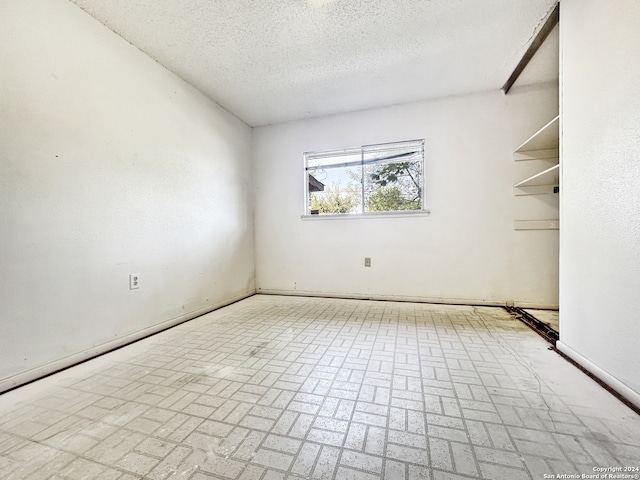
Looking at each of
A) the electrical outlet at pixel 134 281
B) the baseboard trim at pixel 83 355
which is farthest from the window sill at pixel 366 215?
the electrical outlet at pixel 134 281

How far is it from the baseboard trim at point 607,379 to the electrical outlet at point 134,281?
3250mm

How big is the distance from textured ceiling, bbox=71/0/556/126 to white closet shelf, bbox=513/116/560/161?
0.79m

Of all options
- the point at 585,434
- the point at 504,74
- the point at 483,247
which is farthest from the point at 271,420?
the point at 504,74

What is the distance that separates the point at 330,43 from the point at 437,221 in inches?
90.6

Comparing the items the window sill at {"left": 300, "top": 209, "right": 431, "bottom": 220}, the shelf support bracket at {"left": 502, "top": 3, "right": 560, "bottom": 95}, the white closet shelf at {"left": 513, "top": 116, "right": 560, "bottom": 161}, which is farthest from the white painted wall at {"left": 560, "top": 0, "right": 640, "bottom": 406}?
the window sill at {"left": 300, "top": 209, "right": 431, "bottom": 220}

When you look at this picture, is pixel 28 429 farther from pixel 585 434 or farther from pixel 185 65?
pixel 185 65

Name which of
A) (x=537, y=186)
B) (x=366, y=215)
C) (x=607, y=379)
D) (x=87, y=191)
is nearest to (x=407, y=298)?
(x=366, y=215)

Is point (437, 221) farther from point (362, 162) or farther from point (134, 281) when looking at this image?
point (134, 281)

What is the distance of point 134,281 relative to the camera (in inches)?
89.7

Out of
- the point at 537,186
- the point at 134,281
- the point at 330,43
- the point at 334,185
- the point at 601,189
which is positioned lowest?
A: the point at 134,281

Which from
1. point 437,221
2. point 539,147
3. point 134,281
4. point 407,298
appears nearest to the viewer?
point 134,281

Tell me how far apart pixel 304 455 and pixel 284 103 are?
3.58 metres

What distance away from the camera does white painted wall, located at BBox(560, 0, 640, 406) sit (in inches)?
51.0

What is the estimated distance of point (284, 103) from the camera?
3459 mm
